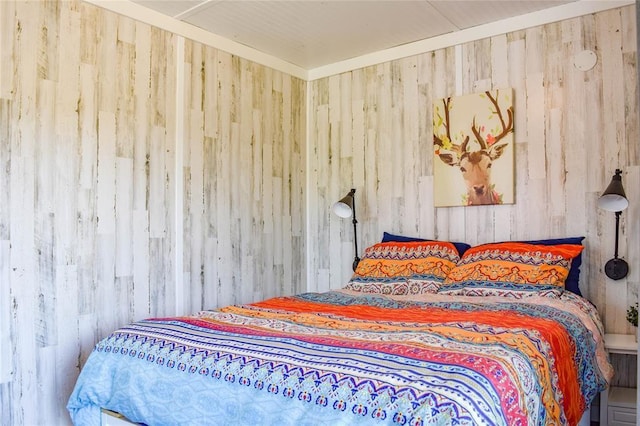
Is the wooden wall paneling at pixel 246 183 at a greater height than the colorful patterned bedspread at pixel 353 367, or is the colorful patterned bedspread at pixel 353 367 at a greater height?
the wooden wall paneling at pixel 246 183

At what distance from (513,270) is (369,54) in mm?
2039

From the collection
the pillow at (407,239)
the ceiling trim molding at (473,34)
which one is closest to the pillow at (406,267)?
the pillow at (407,239)

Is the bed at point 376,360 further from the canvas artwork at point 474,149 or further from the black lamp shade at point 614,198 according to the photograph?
the canvas artwork at point 474,149

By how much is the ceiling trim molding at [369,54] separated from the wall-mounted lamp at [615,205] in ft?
3.39

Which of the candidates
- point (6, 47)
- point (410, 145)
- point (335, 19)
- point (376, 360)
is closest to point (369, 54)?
point (335, 19)

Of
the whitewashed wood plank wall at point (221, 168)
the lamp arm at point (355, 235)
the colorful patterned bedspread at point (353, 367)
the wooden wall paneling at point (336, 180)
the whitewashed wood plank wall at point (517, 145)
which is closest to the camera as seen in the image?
the colorful patterned bedspread at point (353, 367)

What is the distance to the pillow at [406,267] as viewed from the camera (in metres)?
3.04

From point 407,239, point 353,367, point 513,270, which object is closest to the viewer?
point 353,367

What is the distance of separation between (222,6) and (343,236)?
6.23ft

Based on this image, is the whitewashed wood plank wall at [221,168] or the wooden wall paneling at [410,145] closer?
the whitewashed wood plank wall at [221,168]

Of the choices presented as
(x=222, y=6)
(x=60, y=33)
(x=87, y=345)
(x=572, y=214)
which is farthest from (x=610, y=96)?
(x=87, y=345)

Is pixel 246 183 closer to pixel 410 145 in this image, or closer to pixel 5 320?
pixel 410 145

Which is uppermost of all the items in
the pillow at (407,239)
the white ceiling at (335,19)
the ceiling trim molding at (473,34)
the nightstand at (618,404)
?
the white ceiling at (335,19)

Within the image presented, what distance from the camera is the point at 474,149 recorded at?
10.9 feet
